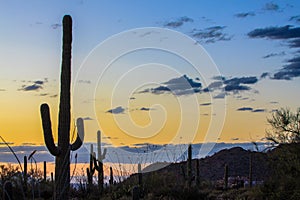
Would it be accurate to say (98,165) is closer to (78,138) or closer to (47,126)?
(78,138)

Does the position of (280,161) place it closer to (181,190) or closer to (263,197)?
(263,197)

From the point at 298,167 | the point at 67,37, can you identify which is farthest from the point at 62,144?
the point at 298,167

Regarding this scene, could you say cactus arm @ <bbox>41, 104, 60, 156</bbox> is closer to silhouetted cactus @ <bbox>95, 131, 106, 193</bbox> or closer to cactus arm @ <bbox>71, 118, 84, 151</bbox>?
cactus arm @ <bbox>71, 118, 84, 151</bbox>

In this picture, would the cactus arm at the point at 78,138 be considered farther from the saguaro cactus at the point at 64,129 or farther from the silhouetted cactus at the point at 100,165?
the silhouetted cactus at the point at 100,165

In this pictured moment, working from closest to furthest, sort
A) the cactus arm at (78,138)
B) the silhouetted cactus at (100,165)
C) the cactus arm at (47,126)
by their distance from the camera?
the cactus arm at (47,126) < the cactus arm at (78,138) < the silhouetted cactus at (100,165)

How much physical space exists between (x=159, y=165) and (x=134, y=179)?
4.03 ft

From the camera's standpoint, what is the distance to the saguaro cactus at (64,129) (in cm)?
1127

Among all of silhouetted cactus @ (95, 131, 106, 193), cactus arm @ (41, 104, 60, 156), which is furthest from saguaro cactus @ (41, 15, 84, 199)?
silhouetted cactus @ (95, 131, 106, 193)

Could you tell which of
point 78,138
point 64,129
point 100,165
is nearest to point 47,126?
point 64,129

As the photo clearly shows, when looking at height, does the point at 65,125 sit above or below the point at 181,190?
above

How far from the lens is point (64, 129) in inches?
468

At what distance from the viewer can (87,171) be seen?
22.9 meters

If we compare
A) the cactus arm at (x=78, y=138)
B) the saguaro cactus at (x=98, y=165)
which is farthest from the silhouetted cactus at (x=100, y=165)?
the cactus arm at (x=78, y=138)

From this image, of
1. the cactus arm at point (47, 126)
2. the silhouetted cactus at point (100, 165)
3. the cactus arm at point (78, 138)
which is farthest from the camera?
the silhouetted cactus at point (100, 165)
